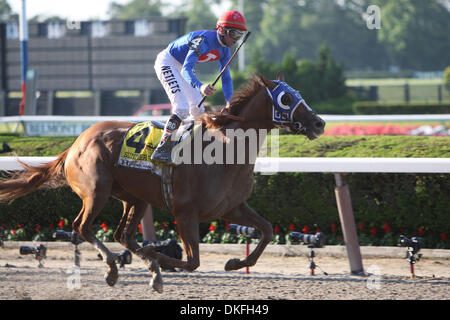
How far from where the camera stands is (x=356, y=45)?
2741 inches

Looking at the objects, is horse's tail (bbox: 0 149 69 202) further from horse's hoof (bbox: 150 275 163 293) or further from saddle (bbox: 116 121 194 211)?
horse's hoof (bbox: 150 275 163 293)

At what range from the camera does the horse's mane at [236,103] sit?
4.10m

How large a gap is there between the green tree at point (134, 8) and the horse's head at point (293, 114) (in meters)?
76.9

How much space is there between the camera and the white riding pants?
4.24 meters

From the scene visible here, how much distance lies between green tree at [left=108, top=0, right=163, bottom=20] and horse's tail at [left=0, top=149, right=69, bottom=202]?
75.9 m

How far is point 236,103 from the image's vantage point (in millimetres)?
4152

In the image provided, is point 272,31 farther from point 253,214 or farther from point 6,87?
point 253,214

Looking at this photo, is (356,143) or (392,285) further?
(356,143)

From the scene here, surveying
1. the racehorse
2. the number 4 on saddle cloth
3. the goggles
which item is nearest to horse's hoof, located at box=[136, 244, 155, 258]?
the racehorse

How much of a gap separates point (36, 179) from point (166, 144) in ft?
4.09

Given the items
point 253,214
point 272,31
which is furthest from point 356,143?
point 272,31

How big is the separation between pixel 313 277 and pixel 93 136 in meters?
1.78

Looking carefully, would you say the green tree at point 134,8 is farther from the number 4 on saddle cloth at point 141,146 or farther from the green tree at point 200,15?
the number 4 on saddle cloth at point 141,146
